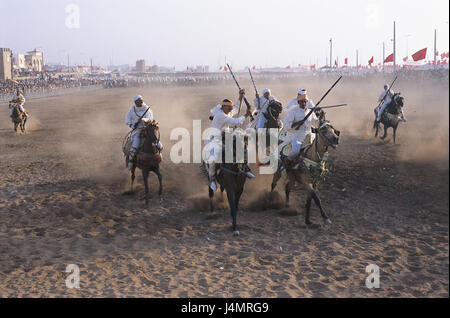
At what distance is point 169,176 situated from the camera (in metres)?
14.4

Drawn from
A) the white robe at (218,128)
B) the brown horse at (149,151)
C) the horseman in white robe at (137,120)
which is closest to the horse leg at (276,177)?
the white robe at (218,128)

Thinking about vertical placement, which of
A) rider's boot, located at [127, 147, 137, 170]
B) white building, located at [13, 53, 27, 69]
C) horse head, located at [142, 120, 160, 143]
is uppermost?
white building, located at [13, 53, 27, 69]

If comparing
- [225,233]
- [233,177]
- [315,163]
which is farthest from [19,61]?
[315,163]

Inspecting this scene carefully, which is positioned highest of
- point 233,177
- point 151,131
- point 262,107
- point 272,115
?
point 262,107

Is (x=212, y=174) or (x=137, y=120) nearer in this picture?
(x=212, y=174)

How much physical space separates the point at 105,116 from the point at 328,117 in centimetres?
1578

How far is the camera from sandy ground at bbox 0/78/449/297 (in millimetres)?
6898

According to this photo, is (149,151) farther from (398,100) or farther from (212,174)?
(398,100)

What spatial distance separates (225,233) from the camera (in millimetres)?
9531

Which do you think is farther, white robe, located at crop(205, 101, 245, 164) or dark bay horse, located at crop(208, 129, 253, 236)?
white robe, located at crop(205, 101, 245, 164)

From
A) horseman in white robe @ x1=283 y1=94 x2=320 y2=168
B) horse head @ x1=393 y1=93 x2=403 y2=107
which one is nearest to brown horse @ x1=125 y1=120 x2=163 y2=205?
horseman in white robe @ x1=283 y1=94 x2=320 y2=168

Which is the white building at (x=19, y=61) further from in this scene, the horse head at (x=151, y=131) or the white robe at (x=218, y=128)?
the white robe at (x=218, y=128)

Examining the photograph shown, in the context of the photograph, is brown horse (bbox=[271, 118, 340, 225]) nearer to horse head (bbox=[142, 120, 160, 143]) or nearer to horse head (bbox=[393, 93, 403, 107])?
horse head (bbox=[142, 120, 160, 143])
